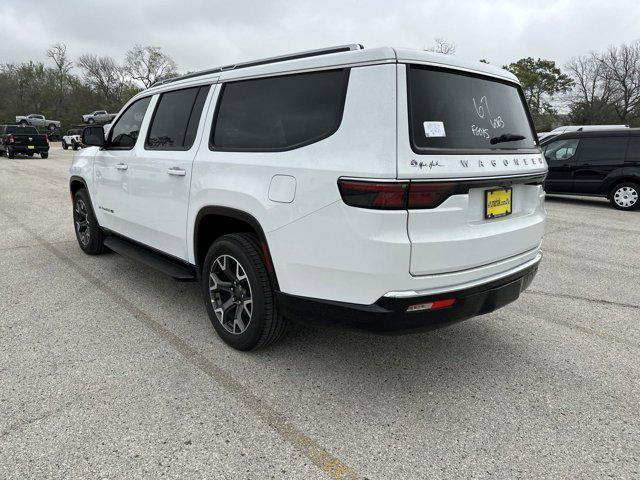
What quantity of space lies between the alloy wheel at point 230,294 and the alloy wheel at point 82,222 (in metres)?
3.02

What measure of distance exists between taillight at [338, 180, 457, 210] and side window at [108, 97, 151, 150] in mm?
2767

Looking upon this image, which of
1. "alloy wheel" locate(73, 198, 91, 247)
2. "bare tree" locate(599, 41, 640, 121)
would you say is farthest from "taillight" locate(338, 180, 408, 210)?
"bare tree" locate(599, 41, 640, 121)

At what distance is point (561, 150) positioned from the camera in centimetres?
1107

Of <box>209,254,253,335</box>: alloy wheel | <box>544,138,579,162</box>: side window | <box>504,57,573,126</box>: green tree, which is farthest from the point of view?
<box>504,57,573,126</box>: green tree

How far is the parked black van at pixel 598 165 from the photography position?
10156 mm

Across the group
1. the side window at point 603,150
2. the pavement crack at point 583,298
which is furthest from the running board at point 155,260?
the side window at point 603,150

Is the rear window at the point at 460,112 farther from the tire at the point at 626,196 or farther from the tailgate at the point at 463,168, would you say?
the tire at the point at 626,196

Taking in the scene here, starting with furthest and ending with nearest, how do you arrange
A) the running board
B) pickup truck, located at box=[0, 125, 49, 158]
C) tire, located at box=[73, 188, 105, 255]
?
pickup truck, located at box=[0, 125, 49, 158] → tire, located at box=[73, 188, 105, 255] → the running board

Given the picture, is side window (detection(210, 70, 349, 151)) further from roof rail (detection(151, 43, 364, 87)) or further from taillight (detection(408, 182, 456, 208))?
taillight (detection(408, 182, 456, 208))

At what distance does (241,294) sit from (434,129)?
1.63 m

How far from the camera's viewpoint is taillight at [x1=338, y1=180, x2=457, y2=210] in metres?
2.13

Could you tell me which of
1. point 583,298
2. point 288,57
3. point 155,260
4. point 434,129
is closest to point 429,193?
point 434,129

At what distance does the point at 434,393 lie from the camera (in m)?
2.69

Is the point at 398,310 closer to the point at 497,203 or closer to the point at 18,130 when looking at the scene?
the point at 497,203
